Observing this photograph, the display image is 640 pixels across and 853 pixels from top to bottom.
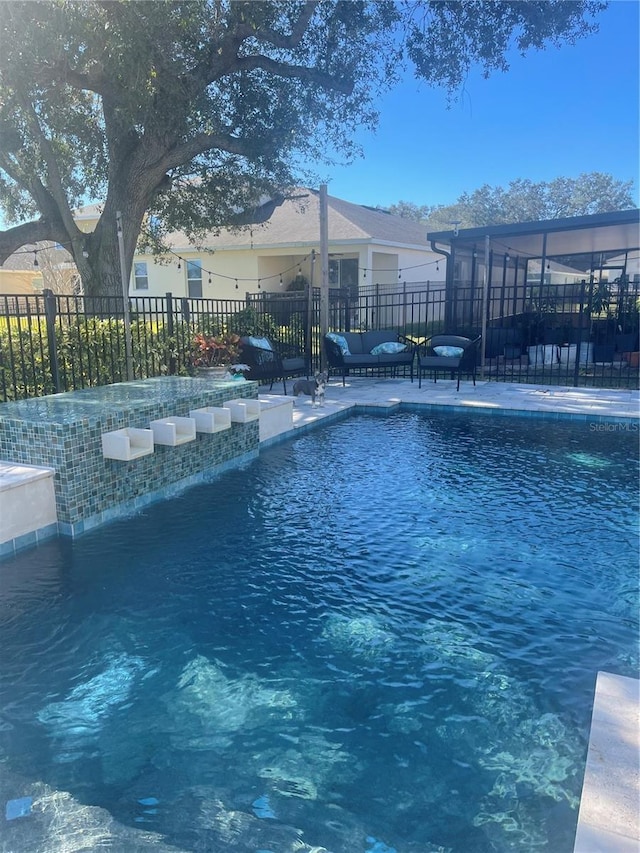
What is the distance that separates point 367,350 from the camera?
11414mm

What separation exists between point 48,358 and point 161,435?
3203mm

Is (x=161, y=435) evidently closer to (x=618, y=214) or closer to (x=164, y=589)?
(x=164, y=589)

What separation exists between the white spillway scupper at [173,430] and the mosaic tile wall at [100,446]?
0.20m

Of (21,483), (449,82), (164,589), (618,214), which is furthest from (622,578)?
(618,214)

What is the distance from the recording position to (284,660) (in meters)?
2.89

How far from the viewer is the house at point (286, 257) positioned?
17.8 metres

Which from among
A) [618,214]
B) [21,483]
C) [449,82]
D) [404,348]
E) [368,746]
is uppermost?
[449,82]

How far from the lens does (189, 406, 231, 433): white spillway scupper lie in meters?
5.52

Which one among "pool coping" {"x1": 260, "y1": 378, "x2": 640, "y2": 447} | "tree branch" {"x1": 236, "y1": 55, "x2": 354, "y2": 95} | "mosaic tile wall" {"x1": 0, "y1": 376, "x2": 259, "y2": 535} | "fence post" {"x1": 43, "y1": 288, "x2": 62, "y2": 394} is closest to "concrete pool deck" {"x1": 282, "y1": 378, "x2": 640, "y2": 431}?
"pool coping" {"x1": 260, "y1": 378, "x2": 640, "y2": 447}

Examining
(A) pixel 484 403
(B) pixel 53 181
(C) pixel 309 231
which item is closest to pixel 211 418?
(A) pixel 484 403

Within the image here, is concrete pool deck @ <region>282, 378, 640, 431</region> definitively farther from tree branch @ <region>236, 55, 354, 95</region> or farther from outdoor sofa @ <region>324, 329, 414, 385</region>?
tree branch @ <region>236, 55, 354, 95</region>

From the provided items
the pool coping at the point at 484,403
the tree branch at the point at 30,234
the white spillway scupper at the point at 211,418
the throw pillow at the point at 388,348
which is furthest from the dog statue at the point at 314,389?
the tree branch at the point at 30,234

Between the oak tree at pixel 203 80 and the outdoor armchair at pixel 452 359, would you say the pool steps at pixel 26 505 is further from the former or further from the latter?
the outdoor armchair at pixel 452 359

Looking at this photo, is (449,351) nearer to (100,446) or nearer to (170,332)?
(170,332)
